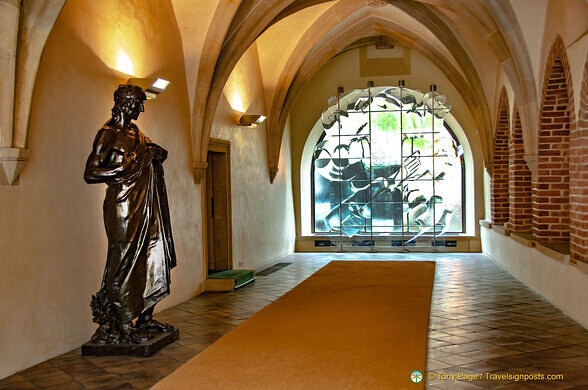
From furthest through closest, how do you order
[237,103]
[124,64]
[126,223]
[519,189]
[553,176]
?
[237,103] < [519,189] < [553,176] < [124,64] < [126,223]

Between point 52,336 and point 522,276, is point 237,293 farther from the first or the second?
point 522,276

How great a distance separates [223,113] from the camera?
9.18 m

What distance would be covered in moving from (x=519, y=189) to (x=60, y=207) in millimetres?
7288

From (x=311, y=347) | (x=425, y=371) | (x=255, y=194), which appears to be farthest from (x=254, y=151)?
(x=425, y=371)

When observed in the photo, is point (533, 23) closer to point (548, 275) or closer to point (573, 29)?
point (573, 29)

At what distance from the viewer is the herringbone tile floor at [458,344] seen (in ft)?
13.6

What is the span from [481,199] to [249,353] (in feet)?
31.9

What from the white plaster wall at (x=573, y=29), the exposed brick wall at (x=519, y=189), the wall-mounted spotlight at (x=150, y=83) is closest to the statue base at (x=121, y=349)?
the wall-mounted spotlight at (x=150, y=83)

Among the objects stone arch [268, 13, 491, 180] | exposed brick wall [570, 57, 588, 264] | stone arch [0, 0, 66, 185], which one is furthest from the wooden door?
exposed brick wall [570, 57, 588, 264]

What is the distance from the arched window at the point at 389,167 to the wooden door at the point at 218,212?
4699mm

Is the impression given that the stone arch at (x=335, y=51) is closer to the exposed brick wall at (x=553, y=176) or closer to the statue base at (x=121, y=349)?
the exposed brick wall at (x=553, y=176)

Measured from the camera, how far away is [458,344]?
508 cm

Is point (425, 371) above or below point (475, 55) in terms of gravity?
below

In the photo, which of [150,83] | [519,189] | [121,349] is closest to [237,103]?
[150,83]
